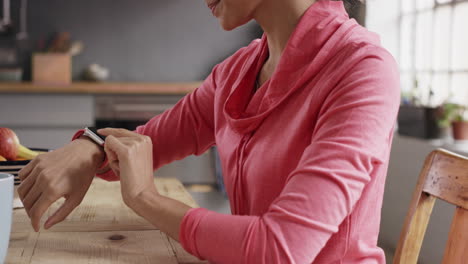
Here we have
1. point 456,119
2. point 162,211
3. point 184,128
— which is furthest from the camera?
point 456,119

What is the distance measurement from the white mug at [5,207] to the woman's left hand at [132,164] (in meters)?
0.18

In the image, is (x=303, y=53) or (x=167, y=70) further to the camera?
(x=167, y=70)

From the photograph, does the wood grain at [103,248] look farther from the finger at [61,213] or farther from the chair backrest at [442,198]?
the chair backrest at [442,198]

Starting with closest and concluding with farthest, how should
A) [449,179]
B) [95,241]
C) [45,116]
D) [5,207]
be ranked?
1. [5,207]
2. [95,241]
3. [449,179]
4. [45,116]

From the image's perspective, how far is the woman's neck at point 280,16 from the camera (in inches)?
41.6

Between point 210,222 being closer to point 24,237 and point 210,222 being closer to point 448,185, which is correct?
point 24,237

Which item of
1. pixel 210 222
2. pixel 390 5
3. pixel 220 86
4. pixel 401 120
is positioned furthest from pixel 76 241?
pixel 390 5

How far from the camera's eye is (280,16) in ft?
3.52

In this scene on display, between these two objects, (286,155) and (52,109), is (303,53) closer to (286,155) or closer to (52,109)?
(286,155)

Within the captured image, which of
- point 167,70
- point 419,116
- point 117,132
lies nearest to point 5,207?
point 117,132

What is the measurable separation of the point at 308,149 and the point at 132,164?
28 cm

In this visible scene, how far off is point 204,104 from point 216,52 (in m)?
3.49

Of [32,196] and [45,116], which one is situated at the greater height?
[32,196]

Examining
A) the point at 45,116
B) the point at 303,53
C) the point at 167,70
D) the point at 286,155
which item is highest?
the point at 303,53
